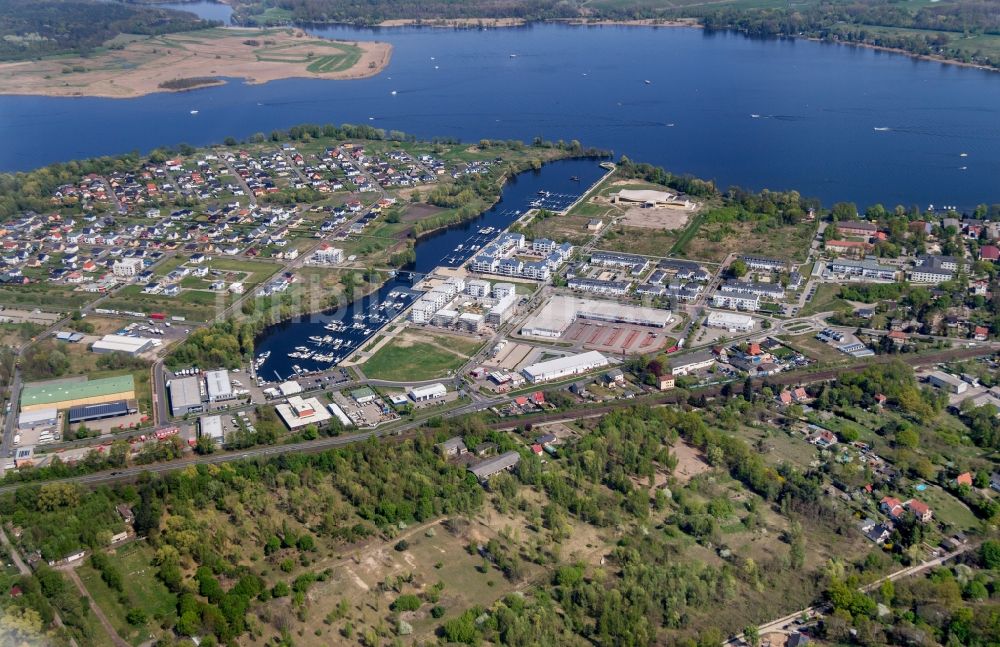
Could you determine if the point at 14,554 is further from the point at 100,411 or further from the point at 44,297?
the point at 44,297

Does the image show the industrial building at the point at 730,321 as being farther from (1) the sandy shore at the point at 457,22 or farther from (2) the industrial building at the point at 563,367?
(1) the sandy shore at the point at 457,22

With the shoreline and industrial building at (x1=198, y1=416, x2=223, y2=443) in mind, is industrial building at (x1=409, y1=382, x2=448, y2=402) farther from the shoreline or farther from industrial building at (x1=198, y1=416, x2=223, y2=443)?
the shoreline

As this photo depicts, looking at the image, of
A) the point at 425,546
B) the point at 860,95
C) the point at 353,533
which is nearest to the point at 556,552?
the point at 425,546

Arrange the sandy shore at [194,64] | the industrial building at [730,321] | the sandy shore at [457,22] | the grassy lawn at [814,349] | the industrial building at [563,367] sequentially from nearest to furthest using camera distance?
the industrial building at [563,367], the grassy lawn at [814,349], the industrial building at [730,321], the sandy shore at [194,64], the sandy shore at [457,22]

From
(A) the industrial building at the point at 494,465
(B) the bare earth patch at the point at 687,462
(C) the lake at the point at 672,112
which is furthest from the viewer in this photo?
(C) the lake at the point at 672,112

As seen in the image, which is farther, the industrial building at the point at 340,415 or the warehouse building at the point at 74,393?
the warehouse building at the point at 74,393

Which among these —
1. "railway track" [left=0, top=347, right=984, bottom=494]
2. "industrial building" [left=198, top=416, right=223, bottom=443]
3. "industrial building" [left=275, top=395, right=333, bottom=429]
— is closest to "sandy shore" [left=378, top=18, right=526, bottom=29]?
"railway track" [left=0, top=347, right=984, bottom=494]

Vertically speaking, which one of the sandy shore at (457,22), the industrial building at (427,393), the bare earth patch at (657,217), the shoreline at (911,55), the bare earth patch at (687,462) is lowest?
the bare earth patch at (687,462)

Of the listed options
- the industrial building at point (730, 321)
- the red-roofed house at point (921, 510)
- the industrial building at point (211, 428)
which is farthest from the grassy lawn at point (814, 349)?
the industrial building at point (211, 428)
